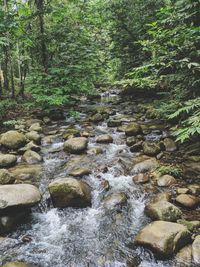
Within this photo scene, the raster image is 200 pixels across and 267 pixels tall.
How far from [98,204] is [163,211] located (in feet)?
4.34

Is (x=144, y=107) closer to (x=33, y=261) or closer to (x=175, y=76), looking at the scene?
(x=175, y=76)

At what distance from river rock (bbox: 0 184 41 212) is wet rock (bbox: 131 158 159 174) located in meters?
2.59

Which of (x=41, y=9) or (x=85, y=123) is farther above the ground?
(x=41, y=9)

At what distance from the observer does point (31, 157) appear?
755 centimetres

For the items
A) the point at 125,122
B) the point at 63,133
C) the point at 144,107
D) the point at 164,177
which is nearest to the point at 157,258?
the point at 164,177

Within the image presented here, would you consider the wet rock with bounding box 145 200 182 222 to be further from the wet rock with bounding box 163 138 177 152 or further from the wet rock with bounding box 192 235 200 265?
the wet rock with bounding box 163 138 177 152

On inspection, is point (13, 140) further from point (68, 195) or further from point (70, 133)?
point (68, 195)

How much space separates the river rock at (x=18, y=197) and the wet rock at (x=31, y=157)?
7.23ft

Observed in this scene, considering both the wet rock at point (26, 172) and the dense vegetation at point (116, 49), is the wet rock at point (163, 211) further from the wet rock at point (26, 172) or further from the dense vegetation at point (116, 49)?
the wet rock at point (26, 172)

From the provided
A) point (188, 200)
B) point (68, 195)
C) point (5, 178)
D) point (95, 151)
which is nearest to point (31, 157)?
point (5, 178)

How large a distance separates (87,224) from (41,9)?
1066 centimetres

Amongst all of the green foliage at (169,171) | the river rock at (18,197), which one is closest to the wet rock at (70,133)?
the green foliage at (169,171)

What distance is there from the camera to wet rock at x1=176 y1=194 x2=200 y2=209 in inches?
207

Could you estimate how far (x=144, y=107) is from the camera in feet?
42.9
